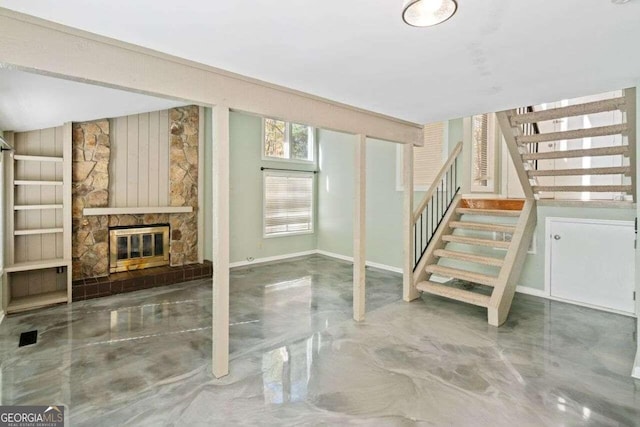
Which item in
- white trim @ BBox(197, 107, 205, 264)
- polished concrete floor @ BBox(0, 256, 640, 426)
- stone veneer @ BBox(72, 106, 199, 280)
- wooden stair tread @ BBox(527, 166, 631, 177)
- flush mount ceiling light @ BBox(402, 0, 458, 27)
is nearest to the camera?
flush mount ceiling light @ BBox(402, 0, 458, 27)

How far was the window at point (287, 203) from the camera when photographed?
6.44 m

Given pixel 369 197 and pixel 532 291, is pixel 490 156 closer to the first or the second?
pixel 532 291

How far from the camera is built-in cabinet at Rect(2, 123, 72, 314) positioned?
3746 mm

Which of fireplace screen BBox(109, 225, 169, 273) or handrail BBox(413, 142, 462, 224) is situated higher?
handrail BBox(413, 142, 462, 224)

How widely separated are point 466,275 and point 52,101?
15.2 ft

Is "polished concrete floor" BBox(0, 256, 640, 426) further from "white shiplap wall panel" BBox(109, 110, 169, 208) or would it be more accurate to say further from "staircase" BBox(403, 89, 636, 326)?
"white shiplap wall panel" BBox(109, 110, 169, 208)

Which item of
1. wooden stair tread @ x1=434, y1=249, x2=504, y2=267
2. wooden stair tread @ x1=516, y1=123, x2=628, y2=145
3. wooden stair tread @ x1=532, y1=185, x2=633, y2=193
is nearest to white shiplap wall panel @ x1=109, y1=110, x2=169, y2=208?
wooden stair tread @ x1=434, y1=249, x2=504, y2=267

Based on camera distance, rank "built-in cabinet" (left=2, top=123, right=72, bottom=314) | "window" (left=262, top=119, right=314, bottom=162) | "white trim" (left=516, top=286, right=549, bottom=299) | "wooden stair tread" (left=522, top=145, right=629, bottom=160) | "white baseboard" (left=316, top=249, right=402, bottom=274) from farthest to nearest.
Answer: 1. "window" (left=262, top=119, right=314, bottom=162)
2. "white baseboard" (left=316, top=249, right=402, bottom=274)
3. "white trim" (left=516, top=286, right=549, bottom=299)
4. "built-in cabinet" (left=2, top=123, right=72, bottom=314)
5. "wooden stair tread" (left=522, top=145, right=629, bottom=160)

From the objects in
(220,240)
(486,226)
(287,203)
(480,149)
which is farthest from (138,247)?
(480,149)

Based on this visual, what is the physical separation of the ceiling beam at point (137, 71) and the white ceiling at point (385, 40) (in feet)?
0.24

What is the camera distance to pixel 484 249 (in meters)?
4.76

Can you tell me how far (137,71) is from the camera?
1.92 m

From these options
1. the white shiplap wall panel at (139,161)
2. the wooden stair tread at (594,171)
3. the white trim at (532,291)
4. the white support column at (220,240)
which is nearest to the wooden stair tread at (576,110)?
the wooden stair tread at (594,171)

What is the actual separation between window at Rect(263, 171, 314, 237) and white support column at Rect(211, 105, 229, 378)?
3.99 metres
